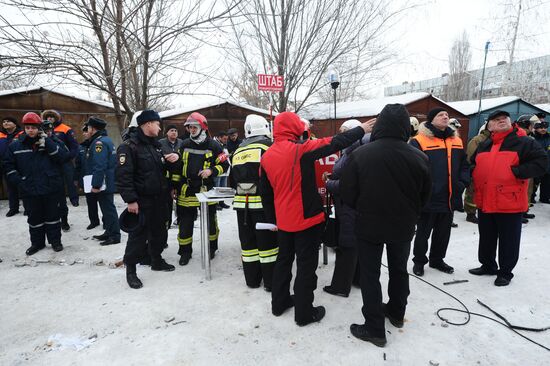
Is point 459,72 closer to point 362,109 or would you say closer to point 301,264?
point 362,109

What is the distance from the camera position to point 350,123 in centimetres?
366

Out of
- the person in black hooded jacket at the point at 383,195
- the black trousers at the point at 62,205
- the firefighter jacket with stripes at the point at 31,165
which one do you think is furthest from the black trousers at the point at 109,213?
the person in black hooded jacket at the point at 383,195

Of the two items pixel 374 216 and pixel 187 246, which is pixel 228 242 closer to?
pixel 187 246

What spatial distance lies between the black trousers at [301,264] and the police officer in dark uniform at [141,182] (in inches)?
72.7

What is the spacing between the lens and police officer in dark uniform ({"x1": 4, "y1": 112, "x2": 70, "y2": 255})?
4.62 meters

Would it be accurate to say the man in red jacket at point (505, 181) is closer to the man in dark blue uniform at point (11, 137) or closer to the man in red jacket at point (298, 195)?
the man in red jacket at point (298, 195)

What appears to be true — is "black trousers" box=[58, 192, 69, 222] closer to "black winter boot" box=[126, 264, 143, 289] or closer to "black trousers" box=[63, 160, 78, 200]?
"black trousers" box=[63, 160, 78, 200]

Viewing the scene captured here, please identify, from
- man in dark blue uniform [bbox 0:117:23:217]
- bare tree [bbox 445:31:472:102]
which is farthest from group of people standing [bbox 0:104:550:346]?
bare tree [bbox 445:31:472:102]

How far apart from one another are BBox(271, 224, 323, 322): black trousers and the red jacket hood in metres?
0.86

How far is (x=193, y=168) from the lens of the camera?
431 centimetres

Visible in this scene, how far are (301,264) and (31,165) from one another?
14.3ft

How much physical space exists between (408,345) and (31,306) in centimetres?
381

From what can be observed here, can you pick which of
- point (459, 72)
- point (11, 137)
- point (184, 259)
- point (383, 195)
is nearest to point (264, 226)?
point (383, 195)

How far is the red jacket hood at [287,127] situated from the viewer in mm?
2828
